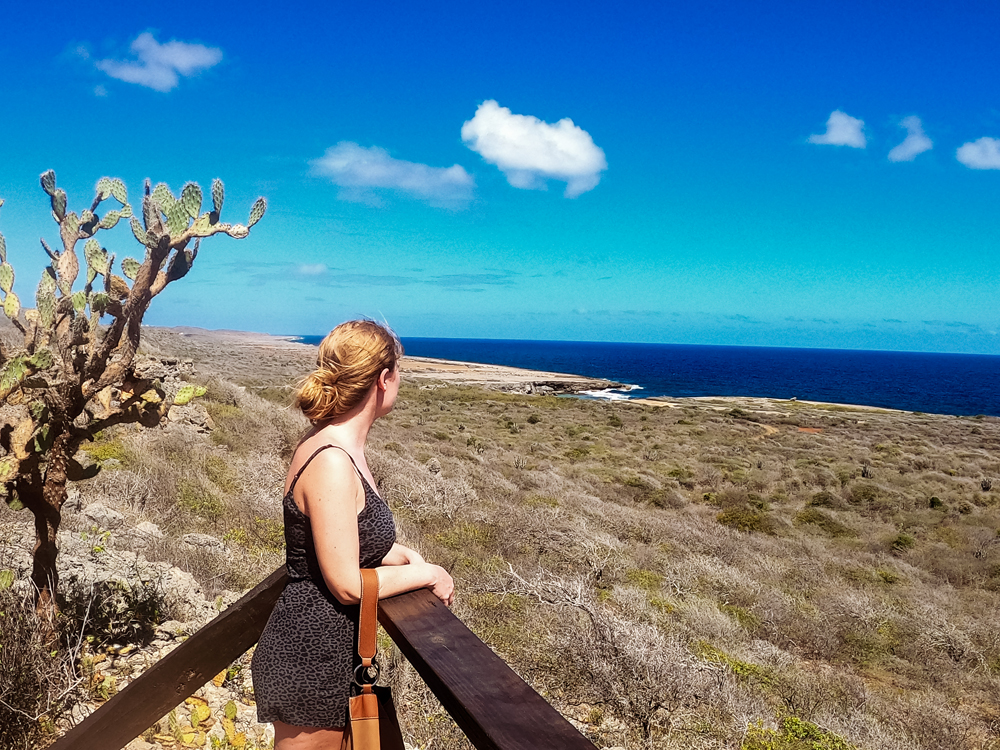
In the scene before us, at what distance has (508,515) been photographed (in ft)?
33.8

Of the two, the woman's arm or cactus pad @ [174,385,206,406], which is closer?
the woman's arm

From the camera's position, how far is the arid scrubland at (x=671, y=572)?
493 cm

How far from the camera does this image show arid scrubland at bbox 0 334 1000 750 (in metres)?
4.93

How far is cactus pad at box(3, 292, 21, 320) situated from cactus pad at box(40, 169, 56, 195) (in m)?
0.69

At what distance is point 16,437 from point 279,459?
8200mm

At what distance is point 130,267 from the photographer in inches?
149

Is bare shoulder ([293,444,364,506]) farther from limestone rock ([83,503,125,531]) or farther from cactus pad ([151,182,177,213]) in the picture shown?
limestone rock ([83,503,125,531])

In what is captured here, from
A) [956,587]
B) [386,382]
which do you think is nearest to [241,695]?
[386,382]

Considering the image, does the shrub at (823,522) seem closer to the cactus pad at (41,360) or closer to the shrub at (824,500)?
the shrub at (824,500)

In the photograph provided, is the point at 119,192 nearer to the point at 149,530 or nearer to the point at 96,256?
the point at 96,256

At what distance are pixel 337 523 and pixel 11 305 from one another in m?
3.40

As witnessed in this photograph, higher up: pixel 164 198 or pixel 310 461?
pixel 164 198

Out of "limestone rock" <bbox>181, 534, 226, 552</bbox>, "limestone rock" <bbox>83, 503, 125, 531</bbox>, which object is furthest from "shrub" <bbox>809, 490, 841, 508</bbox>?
"limestone rock" <bbox>83, 503, 125, 531</bbox>

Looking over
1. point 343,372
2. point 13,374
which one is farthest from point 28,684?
point 343,372
